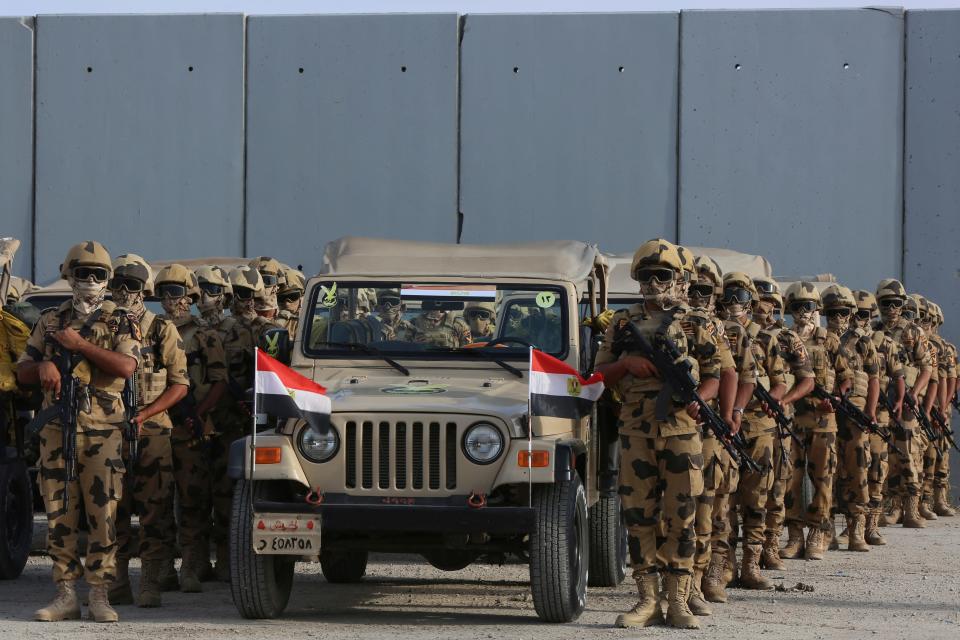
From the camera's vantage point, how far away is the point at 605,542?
9961 mm

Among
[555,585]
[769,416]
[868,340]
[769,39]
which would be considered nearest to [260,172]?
[769,39]

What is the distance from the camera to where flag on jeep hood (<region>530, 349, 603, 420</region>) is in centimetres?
830

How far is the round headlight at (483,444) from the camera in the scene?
813 cm

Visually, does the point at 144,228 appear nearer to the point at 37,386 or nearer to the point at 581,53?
the point at 581,53

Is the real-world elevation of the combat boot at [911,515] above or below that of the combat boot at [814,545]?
below

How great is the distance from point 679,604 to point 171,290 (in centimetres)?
352

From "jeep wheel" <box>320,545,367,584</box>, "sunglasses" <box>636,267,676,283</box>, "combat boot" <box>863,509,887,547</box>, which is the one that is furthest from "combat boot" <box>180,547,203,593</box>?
"combat boot" <box>863,509,887,547</box>

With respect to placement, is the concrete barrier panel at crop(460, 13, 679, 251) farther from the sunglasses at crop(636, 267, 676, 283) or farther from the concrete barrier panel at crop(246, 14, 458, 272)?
the sunglasses at crop(636, 267, 676, 283)

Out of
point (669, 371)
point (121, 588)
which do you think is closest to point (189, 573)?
point (121, 588)

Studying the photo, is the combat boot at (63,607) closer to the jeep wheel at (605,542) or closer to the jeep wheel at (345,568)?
the jeep wheel at (345,568)

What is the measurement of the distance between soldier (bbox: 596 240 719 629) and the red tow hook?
88 cm

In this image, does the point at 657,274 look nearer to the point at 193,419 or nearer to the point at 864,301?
the point at 193,419

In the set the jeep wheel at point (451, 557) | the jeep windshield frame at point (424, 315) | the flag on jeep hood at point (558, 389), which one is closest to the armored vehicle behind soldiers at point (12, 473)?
the jeep windshield frame at point (424, 315)

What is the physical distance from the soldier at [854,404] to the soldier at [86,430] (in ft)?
20.0
